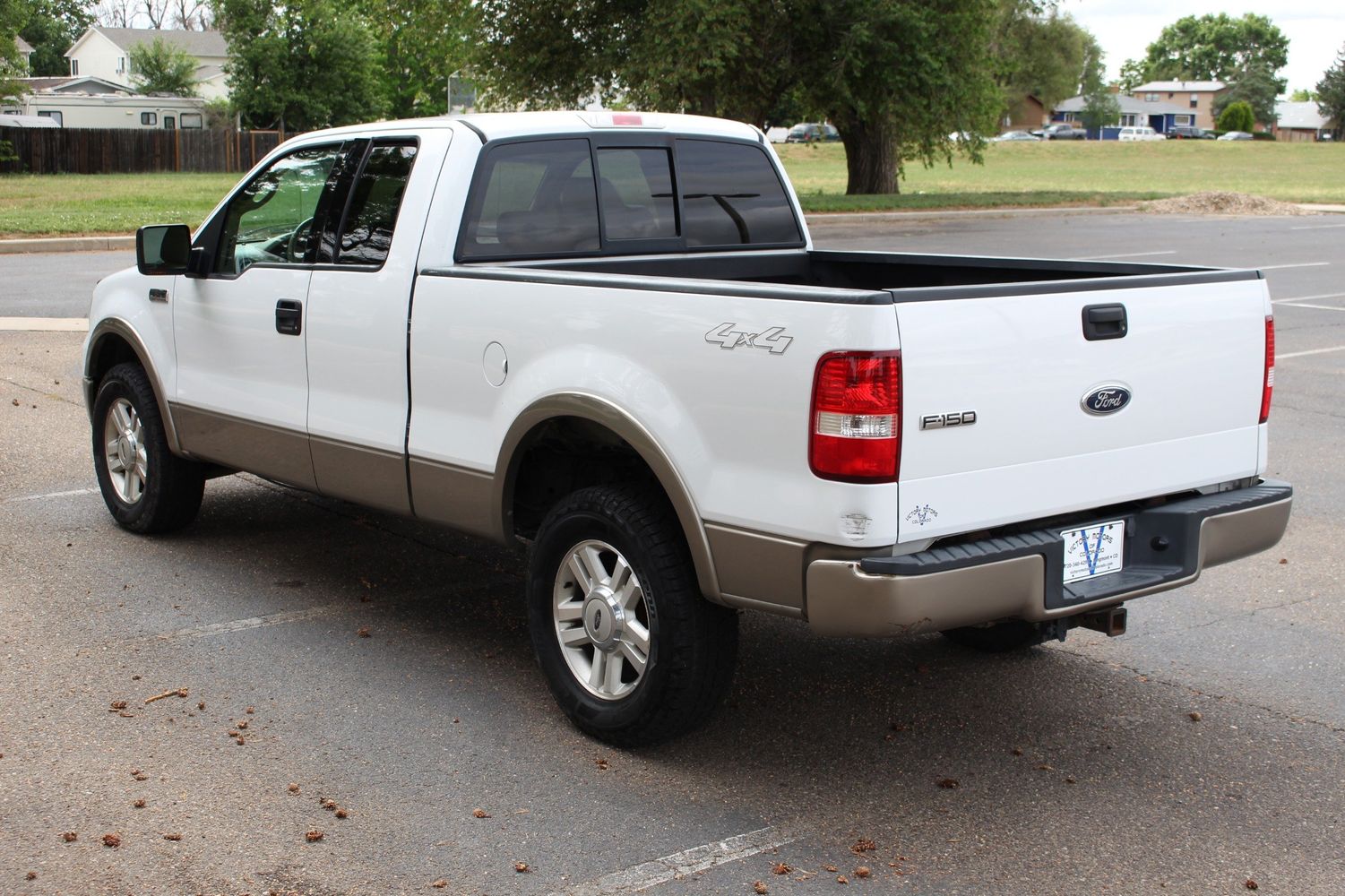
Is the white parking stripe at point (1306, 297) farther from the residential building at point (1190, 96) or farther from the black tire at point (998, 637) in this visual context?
the residential building at point (1190, 96)

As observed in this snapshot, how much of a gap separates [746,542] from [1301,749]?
2.00 metres

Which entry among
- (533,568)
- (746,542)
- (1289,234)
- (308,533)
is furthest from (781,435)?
(1289,234)

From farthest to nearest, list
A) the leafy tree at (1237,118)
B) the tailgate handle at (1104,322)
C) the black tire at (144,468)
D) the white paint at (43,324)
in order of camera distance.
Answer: the leafy tree at (1237,118) < the white paint at (43,324) < the black tire at (144,468) < the tailgate handle at (1104,322)

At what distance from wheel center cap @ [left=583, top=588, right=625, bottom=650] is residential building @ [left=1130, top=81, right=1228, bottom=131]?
183m

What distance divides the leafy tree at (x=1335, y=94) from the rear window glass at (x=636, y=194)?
133 meters

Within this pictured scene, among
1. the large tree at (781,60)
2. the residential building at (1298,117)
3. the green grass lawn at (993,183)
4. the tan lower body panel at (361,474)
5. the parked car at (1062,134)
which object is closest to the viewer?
the tan lower body panel at (361,474)

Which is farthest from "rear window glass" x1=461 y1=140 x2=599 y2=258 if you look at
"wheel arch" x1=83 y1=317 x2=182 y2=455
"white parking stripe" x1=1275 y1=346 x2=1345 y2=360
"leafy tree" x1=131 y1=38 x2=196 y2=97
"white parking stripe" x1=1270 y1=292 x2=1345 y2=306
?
"leafy tree" x1=131 y1=38 x2=196 y2=97

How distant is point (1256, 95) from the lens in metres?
159

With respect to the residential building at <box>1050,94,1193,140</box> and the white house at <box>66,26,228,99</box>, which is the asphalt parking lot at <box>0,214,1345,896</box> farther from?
the residential building at <box>1050,94,1193,140</box>

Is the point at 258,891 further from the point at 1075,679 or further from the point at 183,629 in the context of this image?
the point at 1075,679

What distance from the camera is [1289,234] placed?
28.0 metres

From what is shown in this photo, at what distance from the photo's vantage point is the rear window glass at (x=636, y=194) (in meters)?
5.71

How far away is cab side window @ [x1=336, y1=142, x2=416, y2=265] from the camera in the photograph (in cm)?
546

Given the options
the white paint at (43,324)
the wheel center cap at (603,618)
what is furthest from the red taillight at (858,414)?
the white paint at (43,324)
